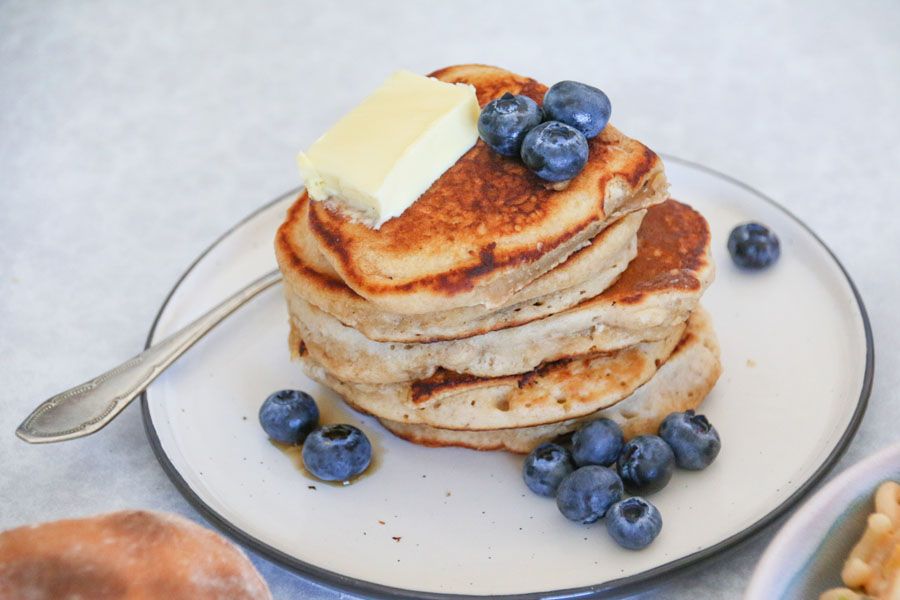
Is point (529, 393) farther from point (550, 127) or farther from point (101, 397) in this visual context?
point (101, 397)

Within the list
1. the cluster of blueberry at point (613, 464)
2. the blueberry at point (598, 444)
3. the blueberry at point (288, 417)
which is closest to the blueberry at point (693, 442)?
the cluster of blueberry at point (613, 464)

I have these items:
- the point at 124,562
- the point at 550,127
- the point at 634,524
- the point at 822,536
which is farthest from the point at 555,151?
the point at 124,562

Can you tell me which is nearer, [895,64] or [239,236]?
[239,236]

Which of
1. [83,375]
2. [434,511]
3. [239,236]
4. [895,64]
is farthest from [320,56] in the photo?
[434,511]

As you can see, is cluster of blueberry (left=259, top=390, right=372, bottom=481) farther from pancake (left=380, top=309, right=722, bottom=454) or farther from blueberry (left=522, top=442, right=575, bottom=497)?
blueberry (left=522, top=442, right=575, bottom=497)

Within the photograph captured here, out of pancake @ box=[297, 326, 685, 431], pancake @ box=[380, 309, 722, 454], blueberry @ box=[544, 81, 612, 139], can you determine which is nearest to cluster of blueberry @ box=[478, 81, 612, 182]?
blueberry @ box=[544, 81, 612, 139]

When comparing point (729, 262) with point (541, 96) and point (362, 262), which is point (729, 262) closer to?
point (541, 96)
